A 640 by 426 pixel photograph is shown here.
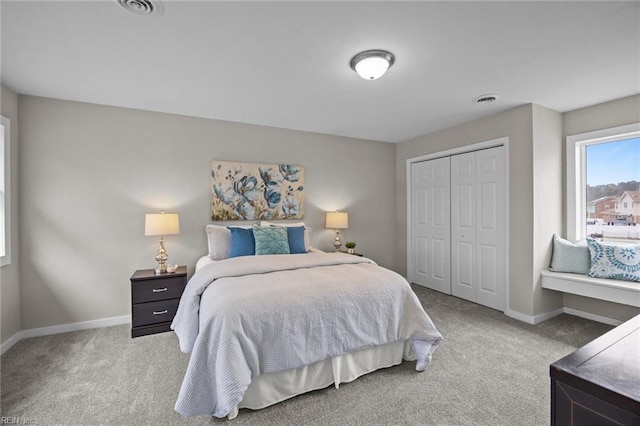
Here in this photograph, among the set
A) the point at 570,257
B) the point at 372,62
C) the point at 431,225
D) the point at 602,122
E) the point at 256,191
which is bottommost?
the point at 570,257

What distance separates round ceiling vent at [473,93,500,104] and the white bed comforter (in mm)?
A: 2051

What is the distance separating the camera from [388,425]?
170cm

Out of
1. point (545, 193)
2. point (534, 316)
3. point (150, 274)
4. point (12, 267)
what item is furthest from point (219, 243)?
point (545, 193)

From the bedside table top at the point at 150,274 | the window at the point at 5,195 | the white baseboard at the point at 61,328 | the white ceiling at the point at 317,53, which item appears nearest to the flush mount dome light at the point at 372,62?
the white ceiling at the point at 317,53

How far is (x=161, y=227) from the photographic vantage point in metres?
3.03

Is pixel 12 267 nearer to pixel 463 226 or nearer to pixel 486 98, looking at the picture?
pixel 486 98

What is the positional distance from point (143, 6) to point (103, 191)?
7.31 feet

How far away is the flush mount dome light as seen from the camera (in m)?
2.12

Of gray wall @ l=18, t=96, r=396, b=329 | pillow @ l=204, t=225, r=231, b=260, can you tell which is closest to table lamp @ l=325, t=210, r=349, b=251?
gray wall @ l=18, t=96, r=396, b=329

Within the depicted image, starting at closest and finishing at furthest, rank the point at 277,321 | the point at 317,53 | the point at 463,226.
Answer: the point at 277,321 → the point at 317,53 → the point at 463,226

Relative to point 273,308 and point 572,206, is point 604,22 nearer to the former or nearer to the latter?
point 572,206

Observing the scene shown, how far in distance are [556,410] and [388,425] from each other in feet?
3.81

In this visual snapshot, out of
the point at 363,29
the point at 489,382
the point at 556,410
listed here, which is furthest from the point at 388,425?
the point at 363,29

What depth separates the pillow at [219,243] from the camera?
128 inches
